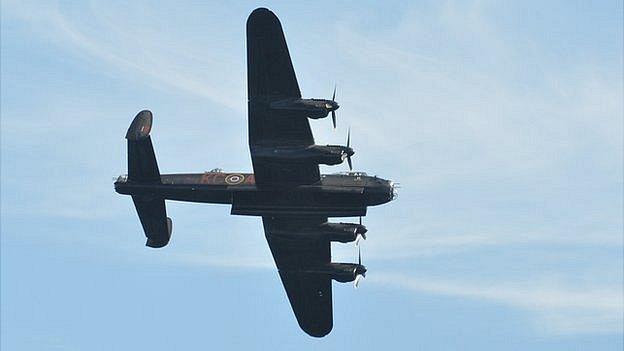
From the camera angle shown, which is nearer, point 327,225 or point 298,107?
point 298,107

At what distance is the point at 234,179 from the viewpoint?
57.3 meters

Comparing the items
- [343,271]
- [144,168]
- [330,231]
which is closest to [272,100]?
[144,168]

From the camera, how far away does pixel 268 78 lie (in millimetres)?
53125

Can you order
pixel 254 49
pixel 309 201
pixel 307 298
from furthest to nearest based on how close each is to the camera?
pixel 307 298, pixel 309 201, pixel 254 49

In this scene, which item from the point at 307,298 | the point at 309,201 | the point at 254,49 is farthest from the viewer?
the point at 307,298

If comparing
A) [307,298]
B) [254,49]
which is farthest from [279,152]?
[307,298]

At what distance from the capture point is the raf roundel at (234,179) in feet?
188

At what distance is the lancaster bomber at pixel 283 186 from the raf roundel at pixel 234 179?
0.05 m

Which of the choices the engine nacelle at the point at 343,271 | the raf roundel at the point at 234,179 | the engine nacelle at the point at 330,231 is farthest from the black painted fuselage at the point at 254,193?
the engine nacelle at the point at 343,271

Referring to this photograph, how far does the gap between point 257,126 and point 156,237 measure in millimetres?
8560

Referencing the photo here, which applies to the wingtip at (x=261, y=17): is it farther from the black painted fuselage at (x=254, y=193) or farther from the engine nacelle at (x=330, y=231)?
the engine nacelle at (x=330, y=231)

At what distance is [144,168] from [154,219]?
9.15 ft

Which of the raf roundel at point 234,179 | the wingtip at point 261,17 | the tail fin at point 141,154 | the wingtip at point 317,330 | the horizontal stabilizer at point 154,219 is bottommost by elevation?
the wingtip at point 317,330

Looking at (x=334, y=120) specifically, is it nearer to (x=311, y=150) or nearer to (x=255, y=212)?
(x=311, y=150)
